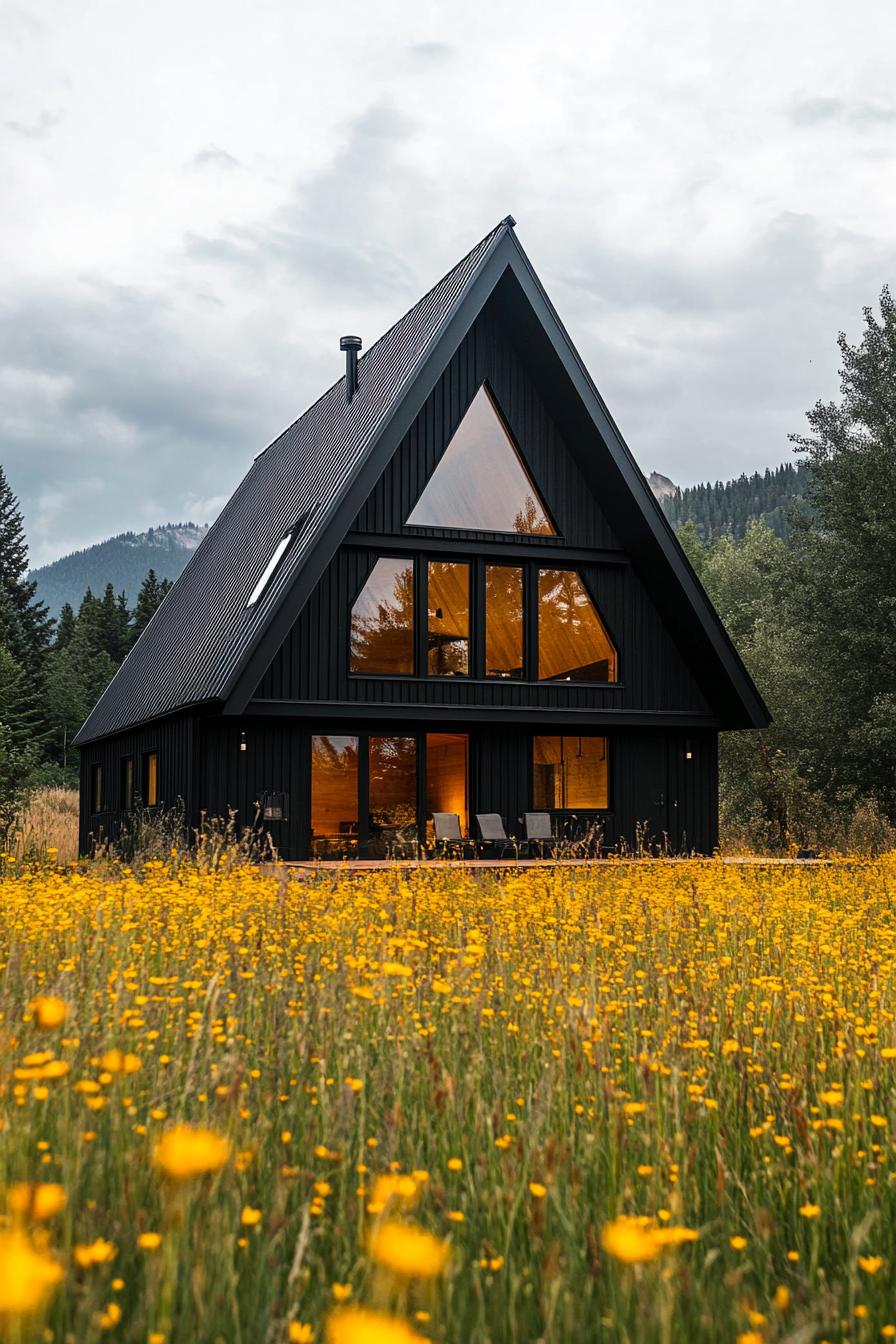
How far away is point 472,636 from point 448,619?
42cm

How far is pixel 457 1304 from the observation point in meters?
2.29

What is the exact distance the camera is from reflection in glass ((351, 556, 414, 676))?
50.6 feet

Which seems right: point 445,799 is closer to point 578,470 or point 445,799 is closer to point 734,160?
point 578,470

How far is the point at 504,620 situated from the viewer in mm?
16438

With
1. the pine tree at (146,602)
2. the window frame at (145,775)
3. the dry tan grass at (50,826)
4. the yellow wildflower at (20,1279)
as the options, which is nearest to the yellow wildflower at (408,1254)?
the yellow wildflower at (20,1279)

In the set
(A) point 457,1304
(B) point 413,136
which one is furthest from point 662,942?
(B) point 413,136

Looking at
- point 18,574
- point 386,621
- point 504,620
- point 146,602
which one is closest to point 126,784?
point 386,621

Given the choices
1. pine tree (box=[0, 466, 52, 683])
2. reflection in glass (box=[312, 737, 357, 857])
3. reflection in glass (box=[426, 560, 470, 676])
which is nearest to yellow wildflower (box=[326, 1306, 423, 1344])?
reflection in glass (box=[312, 737, 357, 857])

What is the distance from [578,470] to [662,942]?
→ 38.2 feet

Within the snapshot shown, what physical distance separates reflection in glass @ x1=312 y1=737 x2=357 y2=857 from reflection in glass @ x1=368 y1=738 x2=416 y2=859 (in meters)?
0.27

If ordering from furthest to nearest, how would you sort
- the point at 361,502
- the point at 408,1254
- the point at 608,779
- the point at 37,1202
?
the point at 608,779
the point at 361,502
the point at 37,1202
the point at 408,1254

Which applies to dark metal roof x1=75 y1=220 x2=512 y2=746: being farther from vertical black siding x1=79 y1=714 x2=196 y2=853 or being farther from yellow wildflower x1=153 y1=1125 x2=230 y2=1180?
yellow wildflower x1=153 y1=1125 x2=230 y2=1180

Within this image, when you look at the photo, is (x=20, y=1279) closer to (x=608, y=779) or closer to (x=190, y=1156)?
(x=190, y=1156)

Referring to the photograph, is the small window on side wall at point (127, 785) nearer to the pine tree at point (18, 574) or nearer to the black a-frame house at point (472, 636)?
the black a-frame house at point (472, 636)
